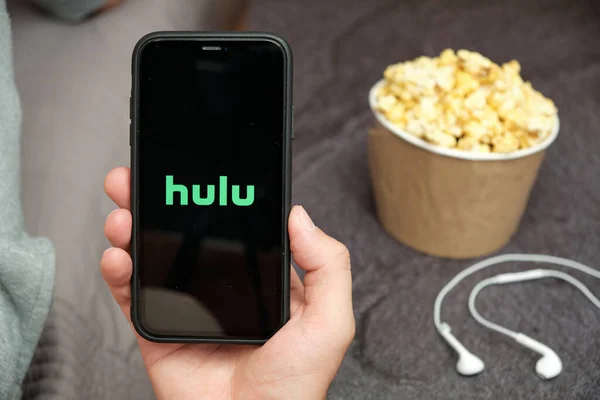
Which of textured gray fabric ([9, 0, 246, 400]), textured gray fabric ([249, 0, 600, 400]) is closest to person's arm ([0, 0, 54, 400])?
textured gray fabric ([9, 0, 246, 400])

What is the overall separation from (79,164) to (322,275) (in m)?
0.26

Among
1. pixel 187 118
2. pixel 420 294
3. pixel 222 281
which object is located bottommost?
pixel 420 294

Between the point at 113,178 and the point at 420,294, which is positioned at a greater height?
the point at 113,178

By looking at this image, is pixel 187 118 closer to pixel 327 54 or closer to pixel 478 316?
pixel 478 316

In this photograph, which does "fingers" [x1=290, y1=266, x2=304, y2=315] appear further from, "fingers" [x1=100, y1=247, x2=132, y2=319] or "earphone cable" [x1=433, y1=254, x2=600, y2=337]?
"earphone cable" [x1=433, y1=254, x2=600, y2=337]

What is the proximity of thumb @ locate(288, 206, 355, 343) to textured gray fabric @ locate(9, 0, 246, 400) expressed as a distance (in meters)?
0.20

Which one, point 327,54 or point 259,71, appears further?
point 327,54

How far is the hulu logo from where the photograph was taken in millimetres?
403

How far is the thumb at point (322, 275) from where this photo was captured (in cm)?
39

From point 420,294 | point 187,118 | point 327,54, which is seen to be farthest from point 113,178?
point 327,54

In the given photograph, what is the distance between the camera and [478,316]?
60cm

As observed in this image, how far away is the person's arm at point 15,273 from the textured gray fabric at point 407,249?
27 cm

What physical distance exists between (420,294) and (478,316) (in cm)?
7

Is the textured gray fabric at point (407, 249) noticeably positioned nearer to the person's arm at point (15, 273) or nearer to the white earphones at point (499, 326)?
the white earphones at point (499, 326)
